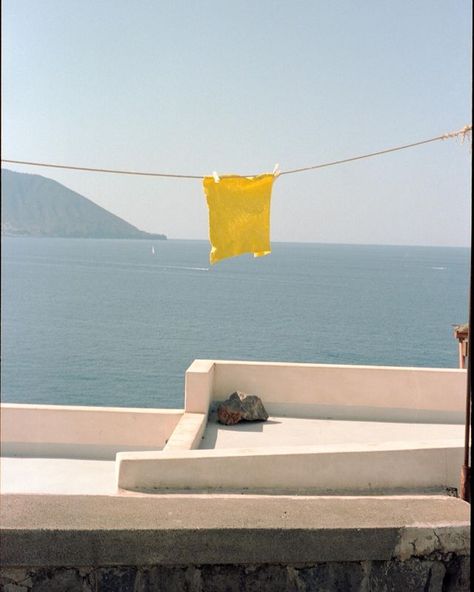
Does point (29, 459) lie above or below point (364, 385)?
below

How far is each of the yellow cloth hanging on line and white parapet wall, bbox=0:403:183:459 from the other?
237 centimetres

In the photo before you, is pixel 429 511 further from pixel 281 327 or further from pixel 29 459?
pixel 281 327

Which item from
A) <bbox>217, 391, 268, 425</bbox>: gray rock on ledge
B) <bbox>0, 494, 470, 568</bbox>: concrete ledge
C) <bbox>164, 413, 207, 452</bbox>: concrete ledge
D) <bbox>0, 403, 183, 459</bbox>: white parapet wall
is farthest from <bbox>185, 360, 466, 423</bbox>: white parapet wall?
<bbox>0, 494, 470, 568</bbox>: concrete ledge

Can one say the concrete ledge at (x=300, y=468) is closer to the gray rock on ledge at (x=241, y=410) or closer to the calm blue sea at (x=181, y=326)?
the gray rock on ledge at (x=241, y=410)

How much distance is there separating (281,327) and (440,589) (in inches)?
2610

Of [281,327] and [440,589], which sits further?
[281,327]

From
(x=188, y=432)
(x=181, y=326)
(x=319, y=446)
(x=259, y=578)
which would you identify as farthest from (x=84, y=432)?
(x=181, y=326)

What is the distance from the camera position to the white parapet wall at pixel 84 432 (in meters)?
8.72

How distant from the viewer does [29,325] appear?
2854 inches

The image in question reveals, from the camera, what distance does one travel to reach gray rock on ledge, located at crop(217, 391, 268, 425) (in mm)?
8375

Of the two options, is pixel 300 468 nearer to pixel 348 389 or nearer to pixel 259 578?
pixel 348 389

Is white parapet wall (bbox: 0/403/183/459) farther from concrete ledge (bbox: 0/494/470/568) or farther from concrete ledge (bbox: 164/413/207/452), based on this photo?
concrete ledge (bbox: 0/494/470/568)

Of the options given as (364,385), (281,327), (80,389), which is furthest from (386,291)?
(364,385)

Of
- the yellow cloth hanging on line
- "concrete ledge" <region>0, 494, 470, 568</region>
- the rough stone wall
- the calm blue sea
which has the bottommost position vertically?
the calm blue sea
